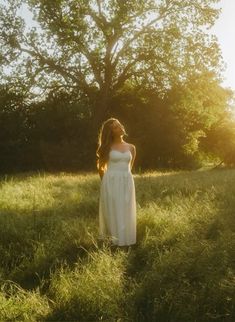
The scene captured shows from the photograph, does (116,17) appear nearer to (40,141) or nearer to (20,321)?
(40,141)

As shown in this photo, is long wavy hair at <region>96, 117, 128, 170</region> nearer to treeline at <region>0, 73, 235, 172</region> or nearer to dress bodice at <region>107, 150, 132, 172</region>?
dress bodice at <region>107, 150, 132, 172</region>

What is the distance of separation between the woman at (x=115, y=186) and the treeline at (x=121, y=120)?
1560 centimetres

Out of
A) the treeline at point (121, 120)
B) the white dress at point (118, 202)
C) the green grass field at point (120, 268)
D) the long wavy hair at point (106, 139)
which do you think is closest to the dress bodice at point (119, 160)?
the white dress at point (118, 202)

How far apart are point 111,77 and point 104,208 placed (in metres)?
21.5

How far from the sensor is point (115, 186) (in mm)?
9102

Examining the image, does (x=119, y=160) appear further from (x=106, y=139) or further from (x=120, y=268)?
(x=120, y=268)

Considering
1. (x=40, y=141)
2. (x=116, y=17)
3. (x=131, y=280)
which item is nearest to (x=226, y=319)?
(x=131, y=280)

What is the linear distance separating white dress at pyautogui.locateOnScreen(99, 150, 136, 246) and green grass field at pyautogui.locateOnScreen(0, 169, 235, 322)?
276mm

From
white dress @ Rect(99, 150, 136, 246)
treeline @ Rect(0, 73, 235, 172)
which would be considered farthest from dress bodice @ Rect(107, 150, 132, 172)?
treeline @ Rect(0, 73, 235, 172)

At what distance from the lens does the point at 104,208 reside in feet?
30.2

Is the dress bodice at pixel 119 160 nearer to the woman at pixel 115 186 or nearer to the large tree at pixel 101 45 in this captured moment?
the woman at pixel 115 186

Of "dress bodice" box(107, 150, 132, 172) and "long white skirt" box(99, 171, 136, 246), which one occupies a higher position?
"dress bodice" box(107, 150, 132, 172)

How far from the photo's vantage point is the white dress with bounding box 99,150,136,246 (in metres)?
8.88

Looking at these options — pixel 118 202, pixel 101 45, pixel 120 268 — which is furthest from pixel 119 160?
pixel 101 45
